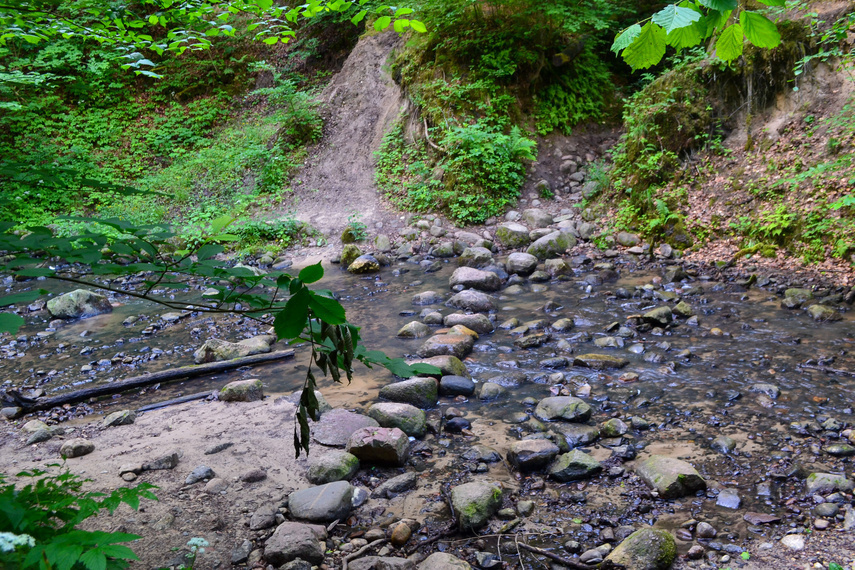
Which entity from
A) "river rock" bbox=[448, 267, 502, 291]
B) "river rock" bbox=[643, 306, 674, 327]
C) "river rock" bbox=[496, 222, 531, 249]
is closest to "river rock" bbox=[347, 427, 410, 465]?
"river rock" bbox=[643, 306, 674, 327]

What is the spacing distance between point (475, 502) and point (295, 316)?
81.1 inches

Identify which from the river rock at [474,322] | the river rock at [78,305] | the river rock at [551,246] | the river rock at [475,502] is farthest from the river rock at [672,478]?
the river rock at [78,305]

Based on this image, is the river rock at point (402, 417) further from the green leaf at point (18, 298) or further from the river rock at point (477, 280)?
the river rock at point (477, 280)

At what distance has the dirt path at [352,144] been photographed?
11516 mm

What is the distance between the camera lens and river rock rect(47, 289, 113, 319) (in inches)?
296

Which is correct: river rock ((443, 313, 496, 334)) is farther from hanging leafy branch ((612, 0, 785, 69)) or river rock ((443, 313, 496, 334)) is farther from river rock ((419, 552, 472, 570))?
hanging leafy branch ((612, 0, 785, 69))

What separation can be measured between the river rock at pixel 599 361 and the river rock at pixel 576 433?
1.11m

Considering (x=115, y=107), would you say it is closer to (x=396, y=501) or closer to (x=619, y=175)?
(x=619, y=175)

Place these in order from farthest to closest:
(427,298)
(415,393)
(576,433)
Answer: (427,298) → (415,393) → (576,433)

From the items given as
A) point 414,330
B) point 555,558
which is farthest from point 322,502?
point 414,330

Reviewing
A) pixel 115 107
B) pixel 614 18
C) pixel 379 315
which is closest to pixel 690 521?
pixel 379 315

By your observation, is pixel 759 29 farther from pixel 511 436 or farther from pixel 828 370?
pixel 828 370

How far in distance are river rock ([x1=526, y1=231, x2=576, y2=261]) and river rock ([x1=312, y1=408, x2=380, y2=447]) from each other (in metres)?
5.32

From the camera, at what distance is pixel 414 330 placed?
231 inches
